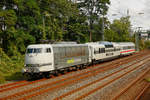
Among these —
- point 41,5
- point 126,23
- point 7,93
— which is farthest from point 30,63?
point 126,23

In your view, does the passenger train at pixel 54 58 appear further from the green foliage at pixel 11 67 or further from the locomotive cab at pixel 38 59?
the green foliage at pixel 11 67

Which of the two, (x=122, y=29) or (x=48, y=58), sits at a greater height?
(x=122, y=29)

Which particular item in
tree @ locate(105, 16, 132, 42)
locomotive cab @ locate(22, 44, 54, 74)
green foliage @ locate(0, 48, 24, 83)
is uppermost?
tree @ locate(105, 16, 132, 42)

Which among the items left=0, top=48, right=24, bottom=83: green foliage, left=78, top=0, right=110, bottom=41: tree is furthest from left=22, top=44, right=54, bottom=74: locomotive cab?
left=78, top=0, right=110, bottom=41: tree

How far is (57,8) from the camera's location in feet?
121

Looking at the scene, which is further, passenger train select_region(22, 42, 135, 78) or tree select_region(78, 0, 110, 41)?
tree select_region(78, 0, 110, 41)

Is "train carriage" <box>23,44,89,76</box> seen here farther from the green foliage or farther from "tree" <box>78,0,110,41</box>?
"tree" <box>78,0,110,41</box>

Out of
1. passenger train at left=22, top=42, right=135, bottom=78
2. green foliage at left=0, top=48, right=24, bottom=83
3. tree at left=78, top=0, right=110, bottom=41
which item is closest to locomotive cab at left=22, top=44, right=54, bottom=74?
passenger train at left=22, top=42, right=135, bottom=78

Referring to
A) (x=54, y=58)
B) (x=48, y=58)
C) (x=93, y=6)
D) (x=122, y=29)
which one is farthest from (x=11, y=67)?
(x=122, y=29)

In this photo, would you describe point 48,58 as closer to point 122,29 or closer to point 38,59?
point 38,59

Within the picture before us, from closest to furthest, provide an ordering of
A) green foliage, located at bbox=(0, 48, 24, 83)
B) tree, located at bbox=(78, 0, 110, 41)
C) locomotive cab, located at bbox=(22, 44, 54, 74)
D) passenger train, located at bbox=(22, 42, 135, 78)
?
locomotive cab, located at bbox=(22, 44, 54, 74) < passenger train, located at bbox=(22, 42, 135, 78) < green foliage, located at bbox=(0, 48, 24, 83) < tree, located at bbox=(78, 0, 110, 41)

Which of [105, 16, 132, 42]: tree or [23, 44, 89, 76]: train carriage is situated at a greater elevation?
[105, 16, 132, 42]: tree

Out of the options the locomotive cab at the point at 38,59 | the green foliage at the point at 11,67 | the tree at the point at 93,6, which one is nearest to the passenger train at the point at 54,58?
the locomotive cab at the point at 38,59

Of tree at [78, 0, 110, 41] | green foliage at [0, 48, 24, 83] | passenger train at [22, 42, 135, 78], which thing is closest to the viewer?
passenger train at [22, 42, 135, 78]
